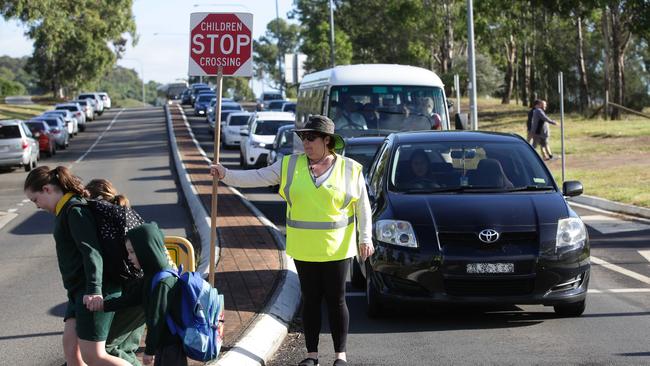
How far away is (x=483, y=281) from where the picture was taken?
9.16m

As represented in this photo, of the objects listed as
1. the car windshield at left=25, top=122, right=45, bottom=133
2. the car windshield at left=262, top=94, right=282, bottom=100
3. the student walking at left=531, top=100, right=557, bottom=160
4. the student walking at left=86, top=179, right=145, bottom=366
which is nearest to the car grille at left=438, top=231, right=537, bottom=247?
the student walking at left=86, top=179, right=145, bottom=366

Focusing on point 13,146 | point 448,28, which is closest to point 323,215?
point 13,146

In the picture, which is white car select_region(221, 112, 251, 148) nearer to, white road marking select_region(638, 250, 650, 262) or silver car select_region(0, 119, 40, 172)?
silver car select_region(0, 119, 40, 172)

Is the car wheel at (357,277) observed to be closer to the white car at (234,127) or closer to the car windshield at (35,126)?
the white car at (234,127)

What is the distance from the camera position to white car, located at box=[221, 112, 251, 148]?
1706 inches

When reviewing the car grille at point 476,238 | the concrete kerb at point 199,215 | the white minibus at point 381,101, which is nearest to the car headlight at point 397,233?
the car grille at point 476,238

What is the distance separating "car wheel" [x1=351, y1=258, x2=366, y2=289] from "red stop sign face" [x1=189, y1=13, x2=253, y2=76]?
2.69 metres

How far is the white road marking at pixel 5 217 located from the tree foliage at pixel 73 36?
31.7m

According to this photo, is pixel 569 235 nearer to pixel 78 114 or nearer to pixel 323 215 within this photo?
pixel 323 215

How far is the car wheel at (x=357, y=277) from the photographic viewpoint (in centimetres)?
1121

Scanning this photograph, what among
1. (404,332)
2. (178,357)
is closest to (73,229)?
(178,357)

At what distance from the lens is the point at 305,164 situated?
7438mm

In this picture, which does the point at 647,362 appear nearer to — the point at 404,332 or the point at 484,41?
the point at 404,332

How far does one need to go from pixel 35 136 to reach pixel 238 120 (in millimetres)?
7709
